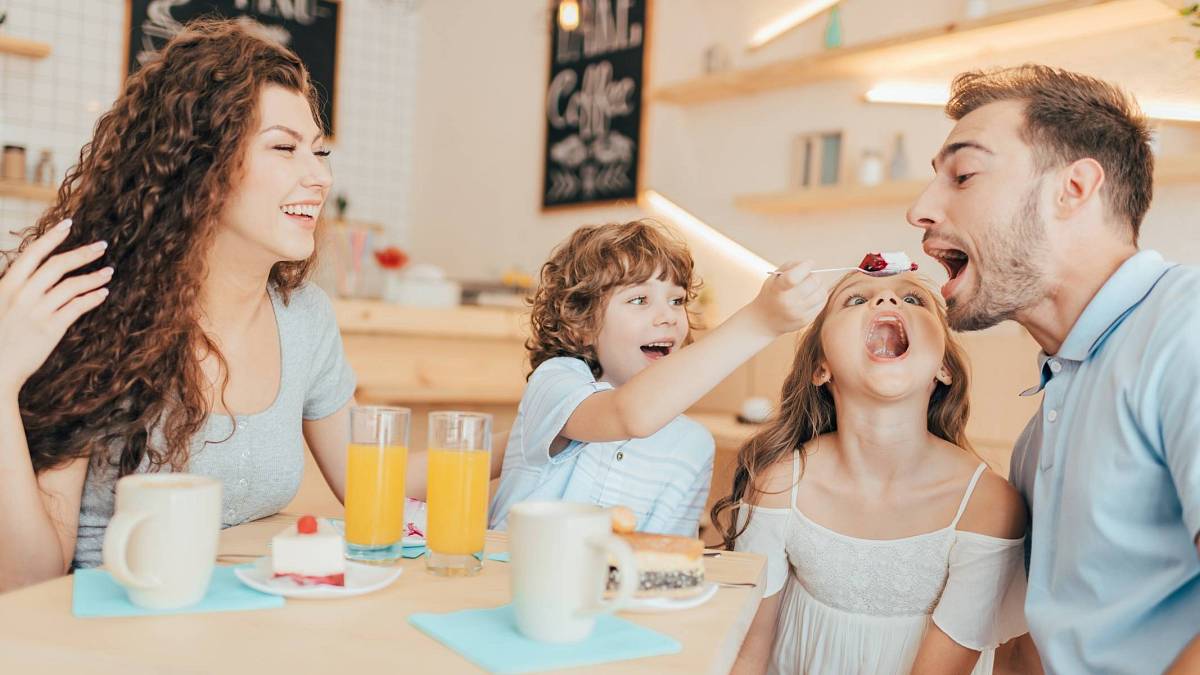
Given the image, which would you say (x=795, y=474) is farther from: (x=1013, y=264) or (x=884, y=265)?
(x=1013, y=264)

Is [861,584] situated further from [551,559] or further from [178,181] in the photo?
[178,181]

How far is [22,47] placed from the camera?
14.2ft

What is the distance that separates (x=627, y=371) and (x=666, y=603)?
2.79ft

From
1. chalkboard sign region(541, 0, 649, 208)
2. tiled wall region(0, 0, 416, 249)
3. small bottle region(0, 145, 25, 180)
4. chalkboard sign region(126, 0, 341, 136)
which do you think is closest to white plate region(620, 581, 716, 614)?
chalkboard sign region(541, 0, 649, 208)

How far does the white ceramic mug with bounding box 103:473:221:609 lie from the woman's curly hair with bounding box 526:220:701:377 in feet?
3.24

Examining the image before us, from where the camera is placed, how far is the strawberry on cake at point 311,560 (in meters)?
0.97

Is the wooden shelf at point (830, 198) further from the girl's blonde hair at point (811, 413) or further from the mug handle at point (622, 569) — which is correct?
the mug handle at point (622, 569)

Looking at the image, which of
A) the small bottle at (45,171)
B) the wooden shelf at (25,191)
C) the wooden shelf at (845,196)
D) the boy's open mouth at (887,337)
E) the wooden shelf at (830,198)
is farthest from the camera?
the small bottle at (45,171)

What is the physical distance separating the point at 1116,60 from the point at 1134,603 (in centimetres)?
252

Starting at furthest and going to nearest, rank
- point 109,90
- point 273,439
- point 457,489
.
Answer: point 109,90 < point 273,439 < point 457,489

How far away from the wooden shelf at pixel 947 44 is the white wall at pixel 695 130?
0.06 metres

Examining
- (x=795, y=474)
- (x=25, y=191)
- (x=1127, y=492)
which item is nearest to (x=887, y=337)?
(x=795, y=474)

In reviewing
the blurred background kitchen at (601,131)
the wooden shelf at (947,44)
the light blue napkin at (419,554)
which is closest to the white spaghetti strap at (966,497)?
the light blue napkin at (419,554)

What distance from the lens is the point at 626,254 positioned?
1.82 meters
